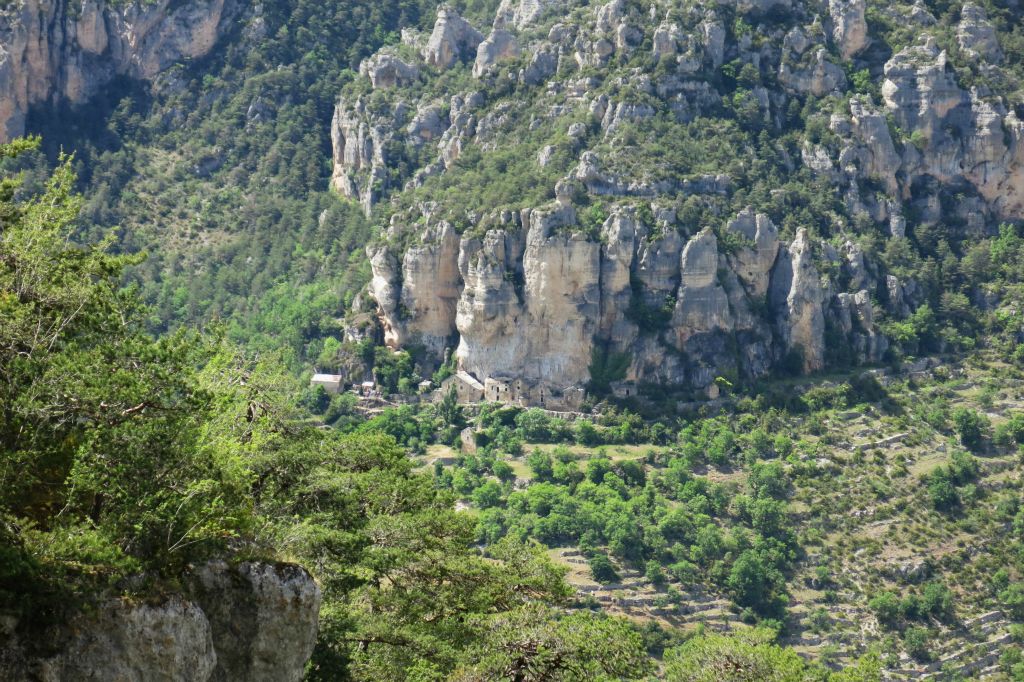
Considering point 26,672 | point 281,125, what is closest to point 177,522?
point 26,672

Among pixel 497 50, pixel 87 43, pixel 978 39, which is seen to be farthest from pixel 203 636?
pixel 87 43

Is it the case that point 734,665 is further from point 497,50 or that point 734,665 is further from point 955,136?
point 497,50

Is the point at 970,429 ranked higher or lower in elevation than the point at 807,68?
lower

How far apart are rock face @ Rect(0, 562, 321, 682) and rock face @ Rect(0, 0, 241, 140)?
81.1 m

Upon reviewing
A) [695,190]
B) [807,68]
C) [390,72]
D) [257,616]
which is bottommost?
[257,616]

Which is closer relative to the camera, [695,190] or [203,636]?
[203,636]

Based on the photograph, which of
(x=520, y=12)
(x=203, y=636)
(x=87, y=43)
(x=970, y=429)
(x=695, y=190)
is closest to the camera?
(x=203, y=636)

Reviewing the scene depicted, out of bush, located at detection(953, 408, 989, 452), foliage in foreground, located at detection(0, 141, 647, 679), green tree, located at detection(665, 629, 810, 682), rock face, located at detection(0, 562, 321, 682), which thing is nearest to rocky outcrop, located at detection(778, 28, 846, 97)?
bush, located at detection(953, 408, 989, 452)

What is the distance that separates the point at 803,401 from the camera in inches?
2539

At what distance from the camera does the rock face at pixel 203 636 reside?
562 inches

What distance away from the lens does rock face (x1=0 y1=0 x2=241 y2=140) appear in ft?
298

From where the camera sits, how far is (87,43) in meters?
96.5

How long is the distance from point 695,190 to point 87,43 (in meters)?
49.5

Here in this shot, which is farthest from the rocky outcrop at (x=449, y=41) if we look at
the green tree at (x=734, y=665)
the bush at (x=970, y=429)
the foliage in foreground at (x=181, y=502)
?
the green tree at (x=734, y=665)
